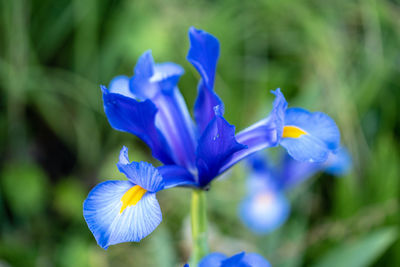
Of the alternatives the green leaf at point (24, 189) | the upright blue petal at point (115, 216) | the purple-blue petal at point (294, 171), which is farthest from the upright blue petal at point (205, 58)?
the green leaf at point (24, 189)

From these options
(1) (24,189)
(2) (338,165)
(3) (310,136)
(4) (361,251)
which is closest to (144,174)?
(3) (310,136)

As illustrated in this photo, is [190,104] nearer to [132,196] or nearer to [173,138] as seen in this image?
[173,138]

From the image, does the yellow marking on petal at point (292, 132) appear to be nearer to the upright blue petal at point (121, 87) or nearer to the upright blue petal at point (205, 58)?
the upright blue petal at point (205, 58)

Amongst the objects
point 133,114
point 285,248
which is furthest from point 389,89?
point 133,114

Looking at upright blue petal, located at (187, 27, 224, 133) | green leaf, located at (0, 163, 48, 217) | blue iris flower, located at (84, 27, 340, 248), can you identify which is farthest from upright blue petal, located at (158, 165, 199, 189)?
green leaf, located at (0, 163, 48, 217)

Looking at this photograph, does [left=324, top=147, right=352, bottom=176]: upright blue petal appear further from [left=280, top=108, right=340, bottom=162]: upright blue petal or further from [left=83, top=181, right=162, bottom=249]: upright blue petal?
[left=83, top=181, right=162, bottom=249]: upright blue petal
